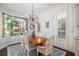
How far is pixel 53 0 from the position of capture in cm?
212

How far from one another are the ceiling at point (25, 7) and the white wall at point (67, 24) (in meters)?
0.10

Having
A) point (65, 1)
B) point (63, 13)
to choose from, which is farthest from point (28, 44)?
point (65, 1)

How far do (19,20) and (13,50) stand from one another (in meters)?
0.61

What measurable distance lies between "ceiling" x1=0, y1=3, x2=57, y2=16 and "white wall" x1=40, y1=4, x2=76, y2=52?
10 cm

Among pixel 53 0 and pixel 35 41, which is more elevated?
pixel 53 0

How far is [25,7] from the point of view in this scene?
2.08 meters

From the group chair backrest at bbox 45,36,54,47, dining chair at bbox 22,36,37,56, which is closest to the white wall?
chair backrest at bbox 45,36,54,47

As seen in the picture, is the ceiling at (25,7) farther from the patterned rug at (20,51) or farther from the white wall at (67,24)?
the patterned rug at (20,51)

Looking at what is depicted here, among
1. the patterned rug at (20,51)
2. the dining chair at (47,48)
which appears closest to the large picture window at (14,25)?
the patterned rug at (20,51)

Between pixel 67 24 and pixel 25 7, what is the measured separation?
0.92 m

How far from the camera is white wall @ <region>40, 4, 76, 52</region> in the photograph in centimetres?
205

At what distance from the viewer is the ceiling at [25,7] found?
2051 millimetres

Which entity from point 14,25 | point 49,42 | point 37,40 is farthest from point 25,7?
point 49,42

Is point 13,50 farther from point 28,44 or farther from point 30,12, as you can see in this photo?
point 30,12
